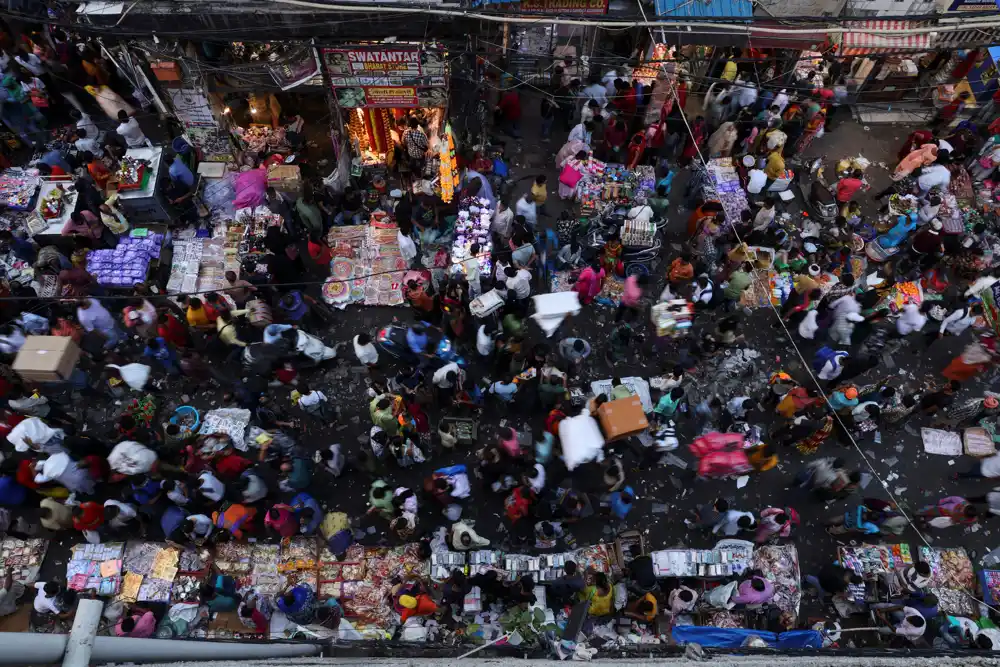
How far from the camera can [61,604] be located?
782 cm

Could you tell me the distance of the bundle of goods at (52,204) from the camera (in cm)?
1122

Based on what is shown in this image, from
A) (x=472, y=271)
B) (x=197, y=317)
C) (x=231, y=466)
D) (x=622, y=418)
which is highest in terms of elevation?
(x=472, y=271)

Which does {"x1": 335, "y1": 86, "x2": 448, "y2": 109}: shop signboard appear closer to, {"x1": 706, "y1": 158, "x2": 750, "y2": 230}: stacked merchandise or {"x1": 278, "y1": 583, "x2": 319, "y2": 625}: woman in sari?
{"x1": 706, "y1": 158, "x2": 750, "y2": 230}: stacked merchandise

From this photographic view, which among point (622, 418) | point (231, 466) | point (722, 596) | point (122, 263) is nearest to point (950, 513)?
point (722, 596)

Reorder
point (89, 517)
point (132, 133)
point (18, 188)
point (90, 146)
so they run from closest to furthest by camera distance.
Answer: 1. point (89, 517)
2. point (18, 188)
3. point (132, 133)
4. point (90, 146)

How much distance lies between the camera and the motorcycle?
9633mm

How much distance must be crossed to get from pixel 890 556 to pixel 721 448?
9.53 ft

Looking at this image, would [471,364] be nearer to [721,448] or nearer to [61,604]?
[721,448]

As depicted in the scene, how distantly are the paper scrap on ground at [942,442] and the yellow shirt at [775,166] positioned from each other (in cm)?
560

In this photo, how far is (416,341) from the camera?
372 inches

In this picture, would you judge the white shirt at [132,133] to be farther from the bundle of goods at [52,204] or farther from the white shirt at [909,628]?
the white shirt at [909,628]

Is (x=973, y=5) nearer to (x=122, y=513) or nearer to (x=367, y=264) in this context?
(x=367, y=264)

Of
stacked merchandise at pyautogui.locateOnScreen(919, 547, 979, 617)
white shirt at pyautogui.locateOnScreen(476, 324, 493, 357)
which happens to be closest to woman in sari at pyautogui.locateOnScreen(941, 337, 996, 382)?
stacked merchandise at pyautogui.locateOnScreen(919, 547, 979, 617)

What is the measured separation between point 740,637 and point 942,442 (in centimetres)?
527
